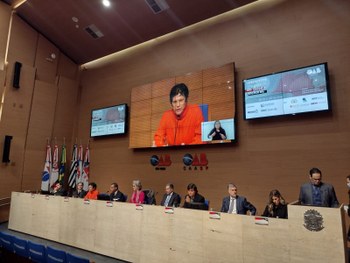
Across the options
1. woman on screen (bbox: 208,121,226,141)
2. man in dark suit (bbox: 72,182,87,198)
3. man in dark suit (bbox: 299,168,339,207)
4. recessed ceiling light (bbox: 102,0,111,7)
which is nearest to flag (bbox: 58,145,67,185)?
man in dark suit (bbox: 72,182,87,198)

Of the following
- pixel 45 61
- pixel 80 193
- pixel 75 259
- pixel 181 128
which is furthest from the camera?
pixel 45 61

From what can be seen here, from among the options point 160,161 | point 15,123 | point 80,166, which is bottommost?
point 80,166

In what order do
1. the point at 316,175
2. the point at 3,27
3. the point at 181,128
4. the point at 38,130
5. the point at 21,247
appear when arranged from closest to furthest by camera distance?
the point at 316,175 < the point at 21,247 < the point at 181,128 < the point at 3,27 < the point at 38,130

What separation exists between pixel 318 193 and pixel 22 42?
8.66 m

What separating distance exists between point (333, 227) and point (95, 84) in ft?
26.4

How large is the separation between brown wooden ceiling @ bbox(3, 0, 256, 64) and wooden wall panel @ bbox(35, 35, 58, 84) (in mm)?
218

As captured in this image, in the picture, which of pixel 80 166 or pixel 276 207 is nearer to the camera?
pixel 276 207

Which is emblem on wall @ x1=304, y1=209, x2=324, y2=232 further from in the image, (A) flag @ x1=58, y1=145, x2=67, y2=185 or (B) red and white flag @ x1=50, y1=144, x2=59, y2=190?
(A) flag @ x1=58, y1=145, x2=67, y2=185

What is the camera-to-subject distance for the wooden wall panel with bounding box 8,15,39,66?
792 centimetres

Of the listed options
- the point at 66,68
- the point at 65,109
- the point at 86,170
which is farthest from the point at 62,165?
the point at 66,68

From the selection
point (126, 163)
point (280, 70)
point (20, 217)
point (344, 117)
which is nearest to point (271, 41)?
point (280, 70)

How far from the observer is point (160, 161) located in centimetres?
691

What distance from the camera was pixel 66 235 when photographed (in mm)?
5102

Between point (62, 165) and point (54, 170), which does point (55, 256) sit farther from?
point (62, 165)
